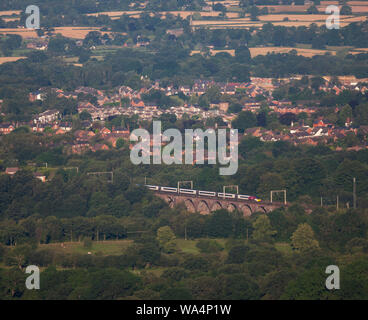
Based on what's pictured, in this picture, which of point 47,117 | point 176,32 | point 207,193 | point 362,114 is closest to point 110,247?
point 207,193

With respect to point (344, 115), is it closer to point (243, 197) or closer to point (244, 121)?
point (244, 121)

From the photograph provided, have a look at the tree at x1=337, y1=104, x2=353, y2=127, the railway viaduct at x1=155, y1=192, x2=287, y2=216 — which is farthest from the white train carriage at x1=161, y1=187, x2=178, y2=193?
the tree at x1=337, y1=104, x2=353, y2=127

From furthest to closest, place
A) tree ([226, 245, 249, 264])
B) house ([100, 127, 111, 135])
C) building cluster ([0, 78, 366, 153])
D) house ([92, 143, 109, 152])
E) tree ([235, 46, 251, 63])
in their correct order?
1. tree ([235, 46, 251, 63])
2. house ([100, 127, 111, 135])
3. building cluster ([0, 78, 366, 153])
4. house ([92, 143, 109, 152])
5. tree ([226, 245, 249, 264])

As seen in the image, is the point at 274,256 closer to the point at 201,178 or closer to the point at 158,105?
the point at 201,178

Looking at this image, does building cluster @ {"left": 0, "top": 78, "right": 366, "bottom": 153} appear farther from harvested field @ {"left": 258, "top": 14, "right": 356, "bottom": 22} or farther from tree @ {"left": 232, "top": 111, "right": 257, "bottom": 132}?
harvested field @ {"left": 258, "top": 14, "right": 356, "bottom": 22}
